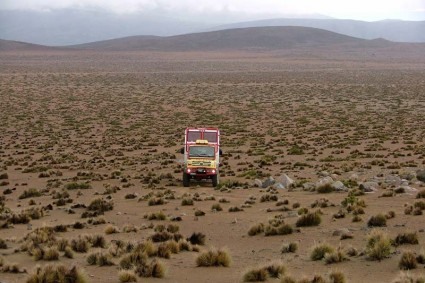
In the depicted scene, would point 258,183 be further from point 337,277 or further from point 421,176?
point 337,277

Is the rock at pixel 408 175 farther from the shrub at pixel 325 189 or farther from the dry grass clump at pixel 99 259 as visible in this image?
the dry grass clump at pixel 99 259

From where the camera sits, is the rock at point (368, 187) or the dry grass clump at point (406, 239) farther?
the rock at point (368, 187)

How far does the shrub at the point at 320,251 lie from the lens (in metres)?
11.9

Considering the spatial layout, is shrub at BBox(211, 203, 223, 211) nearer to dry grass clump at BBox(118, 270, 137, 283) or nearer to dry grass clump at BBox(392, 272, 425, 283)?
dry grass clump at BBox(118, 270, 137, 283)

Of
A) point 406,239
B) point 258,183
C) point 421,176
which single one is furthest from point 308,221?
point 421,176

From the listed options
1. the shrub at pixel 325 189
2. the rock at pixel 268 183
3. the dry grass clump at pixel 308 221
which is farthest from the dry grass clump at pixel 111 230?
the rock at pixel 268 183

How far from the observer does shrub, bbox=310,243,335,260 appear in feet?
39.1

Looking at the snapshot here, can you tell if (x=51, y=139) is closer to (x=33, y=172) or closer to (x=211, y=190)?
(x=33, y=172)

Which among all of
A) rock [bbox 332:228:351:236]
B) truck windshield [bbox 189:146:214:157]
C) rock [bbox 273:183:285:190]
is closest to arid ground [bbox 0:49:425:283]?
rock [bbox 332:228:351:236]

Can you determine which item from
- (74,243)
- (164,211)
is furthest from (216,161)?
(74,243)

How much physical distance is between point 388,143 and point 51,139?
20.5 meters

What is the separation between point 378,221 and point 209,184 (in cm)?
1077

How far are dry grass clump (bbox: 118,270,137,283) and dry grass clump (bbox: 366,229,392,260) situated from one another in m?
4.47

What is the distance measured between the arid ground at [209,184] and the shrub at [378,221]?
176mm
